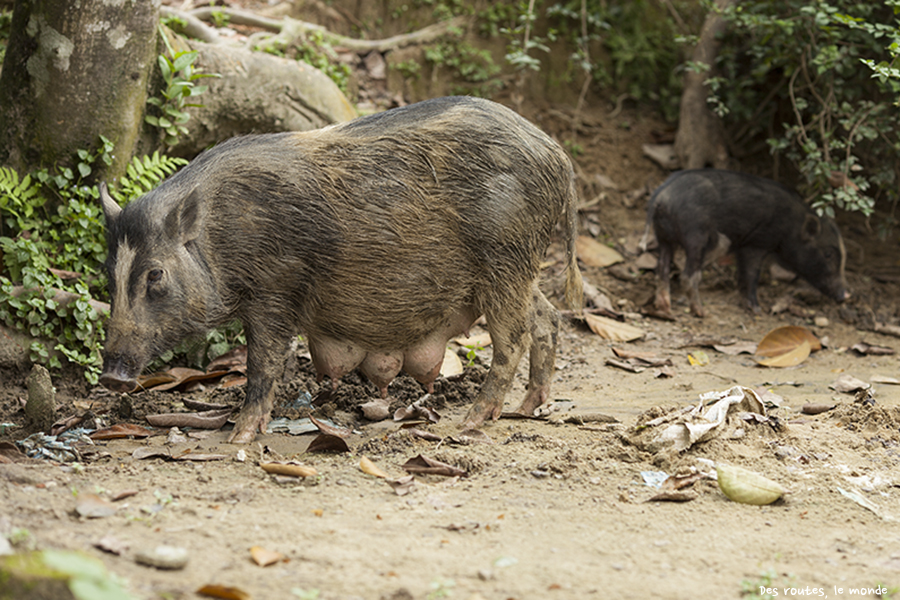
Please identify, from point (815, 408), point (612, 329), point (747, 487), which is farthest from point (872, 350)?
point (747, 487)

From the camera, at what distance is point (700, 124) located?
8.56 m

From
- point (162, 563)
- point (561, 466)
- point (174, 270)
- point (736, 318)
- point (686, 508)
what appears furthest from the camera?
point (736, 318)

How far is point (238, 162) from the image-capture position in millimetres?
4207

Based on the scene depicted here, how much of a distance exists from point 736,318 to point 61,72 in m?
5.80

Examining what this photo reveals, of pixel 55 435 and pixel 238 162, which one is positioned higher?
pixel 238 162

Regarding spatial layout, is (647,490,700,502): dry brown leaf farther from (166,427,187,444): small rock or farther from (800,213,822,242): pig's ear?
(800,213,822,242): pig's ear

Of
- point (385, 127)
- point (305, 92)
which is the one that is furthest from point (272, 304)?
point (305, 92)

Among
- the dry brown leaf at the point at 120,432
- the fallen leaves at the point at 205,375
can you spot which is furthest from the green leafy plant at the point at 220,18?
the dry brown leaf at the point at 120,432

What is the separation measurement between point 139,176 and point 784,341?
485cm

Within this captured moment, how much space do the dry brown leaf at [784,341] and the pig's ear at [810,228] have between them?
1613 mm

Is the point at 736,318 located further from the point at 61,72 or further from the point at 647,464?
the point at 61,72

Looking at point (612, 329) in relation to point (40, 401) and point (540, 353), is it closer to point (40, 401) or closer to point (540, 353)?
point (540, 353)

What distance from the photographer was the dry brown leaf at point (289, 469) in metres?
3.46

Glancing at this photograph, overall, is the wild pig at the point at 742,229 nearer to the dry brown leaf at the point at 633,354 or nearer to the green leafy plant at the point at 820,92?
the green leafy plant at the point at 820,92
